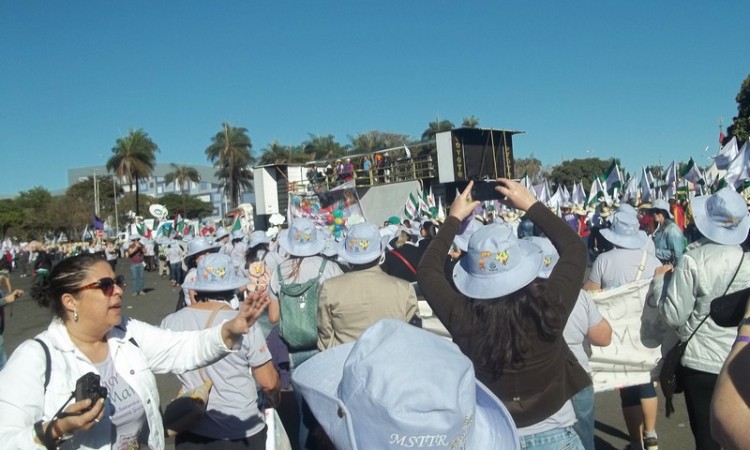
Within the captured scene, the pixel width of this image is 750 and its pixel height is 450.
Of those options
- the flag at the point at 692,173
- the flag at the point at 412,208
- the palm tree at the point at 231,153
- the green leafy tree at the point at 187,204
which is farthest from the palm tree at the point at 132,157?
the flag at the point at 692,173

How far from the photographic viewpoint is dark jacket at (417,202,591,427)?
9.16 ft

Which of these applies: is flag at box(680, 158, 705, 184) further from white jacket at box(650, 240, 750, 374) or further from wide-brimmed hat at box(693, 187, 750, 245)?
white jacket at box(650, 240, 750, 374)

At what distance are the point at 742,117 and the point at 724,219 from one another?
4252 centimetres

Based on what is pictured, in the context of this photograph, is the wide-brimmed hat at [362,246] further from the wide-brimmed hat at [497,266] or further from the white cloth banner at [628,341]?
the wide-brimmed hat at [497,266]

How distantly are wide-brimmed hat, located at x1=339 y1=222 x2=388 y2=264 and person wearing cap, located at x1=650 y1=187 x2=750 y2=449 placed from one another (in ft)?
6.84

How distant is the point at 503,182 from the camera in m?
3.15

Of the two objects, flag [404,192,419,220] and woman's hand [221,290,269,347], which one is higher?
flag [404,192,419,220]

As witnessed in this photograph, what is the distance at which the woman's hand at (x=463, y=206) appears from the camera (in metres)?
3.24

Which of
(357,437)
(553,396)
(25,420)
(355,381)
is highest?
(355,381)

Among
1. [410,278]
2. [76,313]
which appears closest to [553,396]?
[76,313]

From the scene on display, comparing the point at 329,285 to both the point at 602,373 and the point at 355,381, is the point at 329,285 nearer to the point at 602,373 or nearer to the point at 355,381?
the point at 602,373

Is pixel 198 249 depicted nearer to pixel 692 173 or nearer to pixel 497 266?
pixel 497 266

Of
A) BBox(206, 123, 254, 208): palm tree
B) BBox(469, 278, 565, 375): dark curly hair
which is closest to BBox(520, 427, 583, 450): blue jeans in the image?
BBox(469, 278, 565, 375): dark curly hair

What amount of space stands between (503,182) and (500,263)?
0.48m
